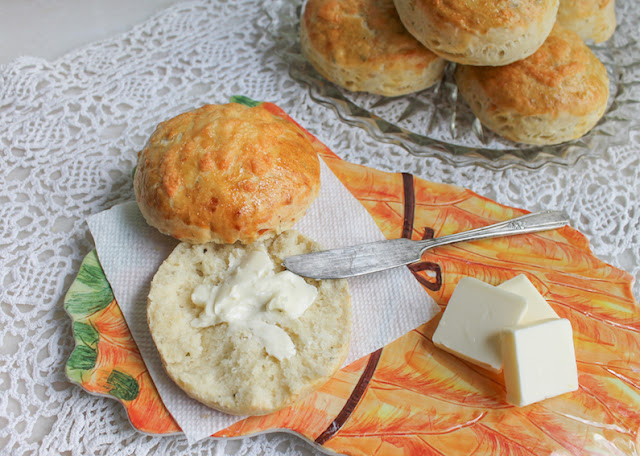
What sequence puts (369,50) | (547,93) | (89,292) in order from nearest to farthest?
1. (89,292)
2. (547,93)
3. (369,50)

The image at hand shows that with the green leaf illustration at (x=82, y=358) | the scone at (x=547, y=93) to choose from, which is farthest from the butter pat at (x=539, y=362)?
the green leaf illustration at (x=82, y=358)

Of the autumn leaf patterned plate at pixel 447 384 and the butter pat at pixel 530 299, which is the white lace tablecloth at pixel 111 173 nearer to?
the autumn leaf patterned plate at pixel 447 384

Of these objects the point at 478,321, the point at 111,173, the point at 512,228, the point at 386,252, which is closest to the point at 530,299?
the point at 478,321

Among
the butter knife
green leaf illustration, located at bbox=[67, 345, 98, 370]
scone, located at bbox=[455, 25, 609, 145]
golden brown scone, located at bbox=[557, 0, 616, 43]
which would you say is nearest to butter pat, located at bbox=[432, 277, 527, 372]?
the butter knife

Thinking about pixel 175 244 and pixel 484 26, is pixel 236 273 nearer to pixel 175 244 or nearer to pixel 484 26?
pixel 175 244

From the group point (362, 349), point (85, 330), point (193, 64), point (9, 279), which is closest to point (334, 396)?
point (362, 349)

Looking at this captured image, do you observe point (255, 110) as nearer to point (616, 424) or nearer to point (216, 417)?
point (216, 417)
